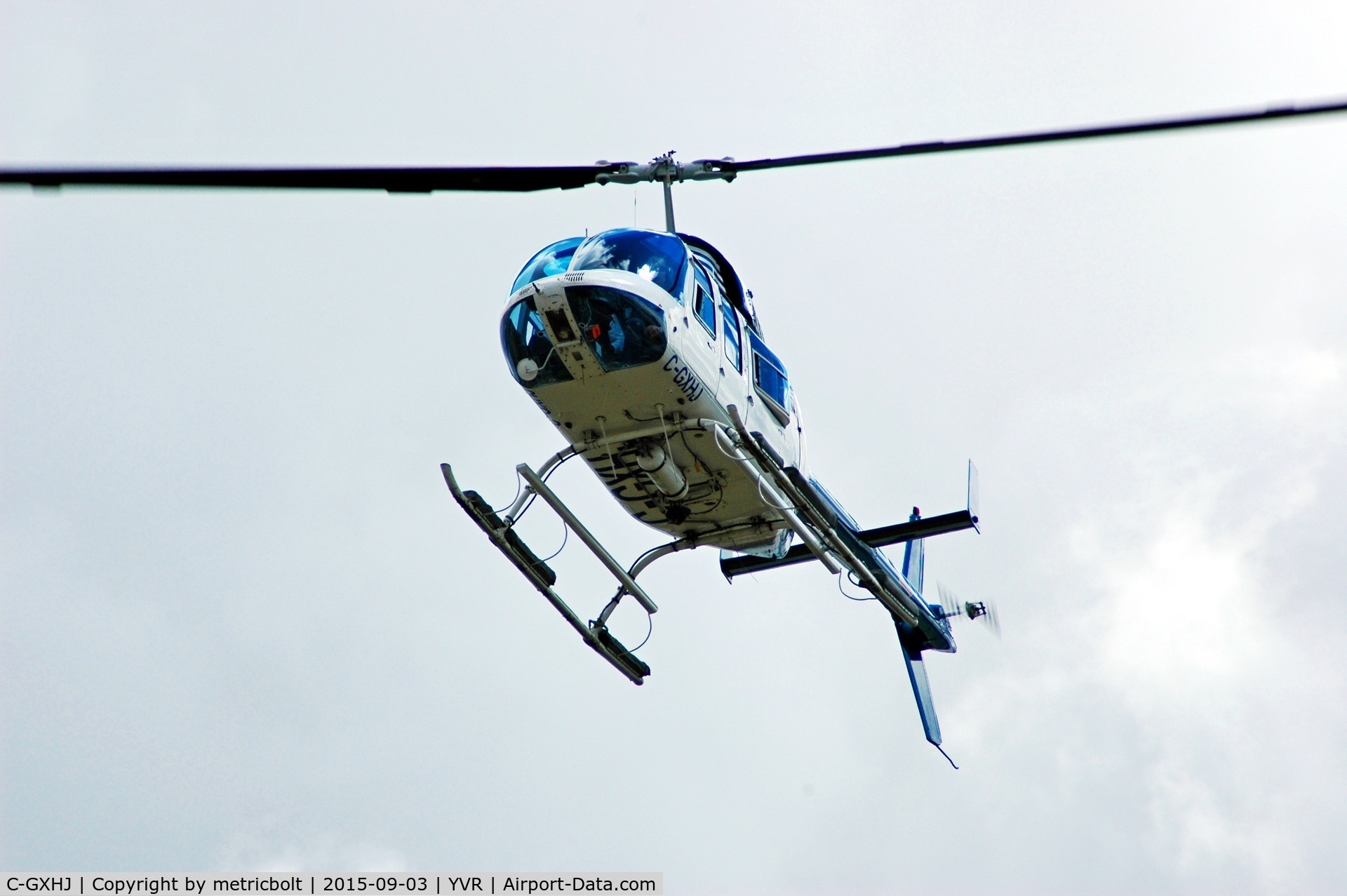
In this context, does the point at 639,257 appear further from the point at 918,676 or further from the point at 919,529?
the point at 918,676

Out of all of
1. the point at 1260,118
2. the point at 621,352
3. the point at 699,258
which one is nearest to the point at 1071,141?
the point at 1260,118

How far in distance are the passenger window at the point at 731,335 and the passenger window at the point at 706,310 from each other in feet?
0.91

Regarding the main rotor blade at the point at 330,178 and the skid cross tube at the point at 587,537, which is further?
the skid cross tube at the point at 587,537

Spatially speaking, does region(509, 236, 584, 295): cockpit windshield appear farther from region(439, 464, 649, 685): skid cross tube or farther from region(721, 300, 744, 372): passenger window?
region(439, 464, 649, 685): skid cross tube

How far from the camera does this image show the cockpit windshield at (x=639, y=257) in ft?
47.8

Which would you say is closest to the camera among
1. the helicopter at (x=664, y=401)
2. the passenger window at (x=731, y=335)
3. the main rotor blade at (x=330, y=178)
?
the main rotor blade at (x=330, y=178)

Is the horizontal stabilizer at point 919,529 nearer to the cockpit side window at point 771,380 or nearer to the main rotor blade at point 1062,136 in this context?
the cockpit side window at point 771,380

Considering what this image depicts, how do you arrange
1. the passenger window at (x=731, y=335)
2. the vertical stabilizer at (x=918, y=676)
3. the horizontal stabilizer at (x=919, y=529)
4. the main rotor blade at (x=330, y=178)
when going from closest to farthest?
the main rotor blade at (x=330, y=178) < the passenger window at (x=731, y=335) < the horizontal stabilizer at (x=919, y=529) < the vertical stabilizer at (x=918, y=676)

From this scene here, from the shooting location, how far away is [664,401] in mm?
14781

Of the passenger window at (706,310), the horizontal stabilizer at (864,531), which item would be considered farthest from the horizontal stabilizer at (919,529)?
the passenger window at (706,310)

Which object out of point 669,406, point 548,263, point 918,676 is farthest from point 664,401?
point 918,676

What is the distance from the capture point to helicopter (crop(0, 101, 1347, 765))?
1420 centimetres

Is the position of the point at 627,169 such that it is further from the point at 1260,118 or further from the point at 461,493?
the point at 1260,118

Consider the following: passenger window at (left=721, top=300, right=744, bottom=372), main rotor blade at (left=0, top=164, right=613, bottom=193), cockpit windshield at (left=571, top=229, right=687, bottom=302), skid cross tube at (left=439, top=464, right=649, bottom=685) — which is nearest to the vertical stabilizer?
skid cross tube at (left=439, top=464, right=649, bottom=685)
